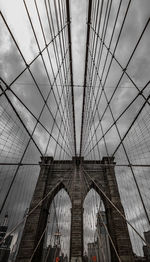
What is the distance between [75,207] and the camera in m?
10.5

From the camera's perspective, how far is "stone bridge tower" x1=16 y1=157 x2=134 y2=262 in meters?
8.67

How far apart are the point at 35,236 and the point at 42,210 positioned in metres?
2.02

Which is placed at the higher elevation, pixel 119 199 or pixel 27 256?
pixel 119 199

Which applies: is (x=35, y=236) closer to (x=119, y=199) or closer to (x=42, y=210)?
(x=42, y=210)

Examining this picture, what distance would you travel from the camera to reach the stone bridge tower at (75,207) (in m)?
8.67

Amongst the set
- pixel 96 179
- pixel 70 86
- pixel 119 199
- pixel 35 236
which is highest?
pixel 70 86

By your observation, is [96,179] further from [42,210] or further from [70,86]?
[70,86]

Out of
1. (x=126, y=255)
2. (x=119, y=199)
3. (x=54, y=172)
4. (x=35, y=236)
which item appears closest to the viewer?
(x=126, y=255)

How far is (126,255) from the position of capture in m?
8.44

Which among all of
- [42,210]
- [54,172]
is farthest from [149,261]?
[54,172]

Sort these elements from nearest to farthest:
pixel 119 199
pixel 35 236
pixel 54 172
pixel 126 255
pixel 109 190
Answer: pixel 126 255 < pixel 35 236 < pixel 119 199 < pixel 109 190 < pixel 54 172

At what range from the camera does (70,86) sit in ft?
30.5

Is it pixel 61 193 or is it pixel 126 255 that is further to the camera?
pixel 61 193

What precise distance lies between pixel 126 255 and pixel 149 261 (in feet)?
23.6
